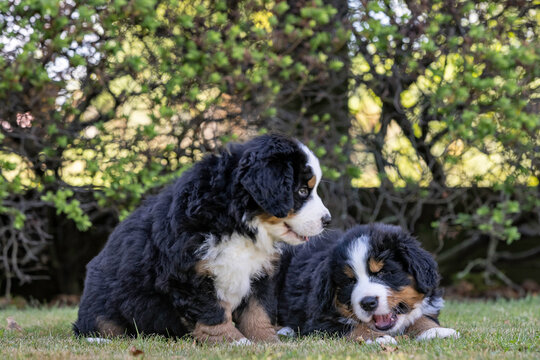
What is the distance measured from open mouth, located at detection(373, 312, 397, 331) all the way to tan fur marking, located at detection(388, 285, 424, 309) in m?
0.09

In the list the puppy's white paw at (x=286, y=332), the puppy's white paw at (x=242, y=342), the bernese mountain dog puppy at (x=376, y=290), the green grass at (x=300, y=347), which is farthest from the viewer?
the puppy's white paw at (x=286, y=332)

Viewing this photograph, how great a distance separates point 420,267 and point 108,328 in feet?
6.04

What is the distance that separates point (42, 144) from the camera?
6.07m

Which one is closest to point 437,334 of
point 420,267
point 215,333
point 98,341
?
point 420,267

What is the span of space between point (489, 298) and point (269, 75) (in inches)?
139

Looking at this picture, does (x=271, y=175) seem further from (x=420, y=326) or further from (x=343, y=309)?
(x=420, y=326)

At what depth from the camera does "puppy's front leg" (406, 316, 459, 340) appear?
359cm

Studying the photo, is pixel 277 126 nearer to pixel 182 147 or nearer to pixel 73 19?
pixel 182 147

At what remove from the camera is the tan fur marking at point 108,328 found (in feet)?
12.2

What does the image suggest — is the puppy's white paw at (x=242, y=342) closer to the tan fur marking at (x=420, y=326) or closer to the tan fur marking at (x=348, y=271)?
the tan fur marking at (x=348, y=271)

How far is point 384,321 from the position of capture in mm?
3787

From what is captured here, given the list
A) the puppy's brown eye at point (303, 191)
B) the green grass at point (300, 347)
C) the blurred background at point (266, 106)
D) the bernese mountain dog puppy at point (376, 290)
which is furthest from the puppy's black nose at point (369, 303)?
the blurred background at point (266, 106)

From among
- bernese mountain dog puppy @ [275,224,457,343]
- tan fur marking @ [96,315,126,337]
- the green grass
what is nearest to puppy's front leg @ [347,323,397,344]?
bernese mountain dog puppy @ [275,224,457,343]

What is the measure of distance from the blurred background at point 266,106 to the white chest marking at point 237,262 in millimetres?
2420
